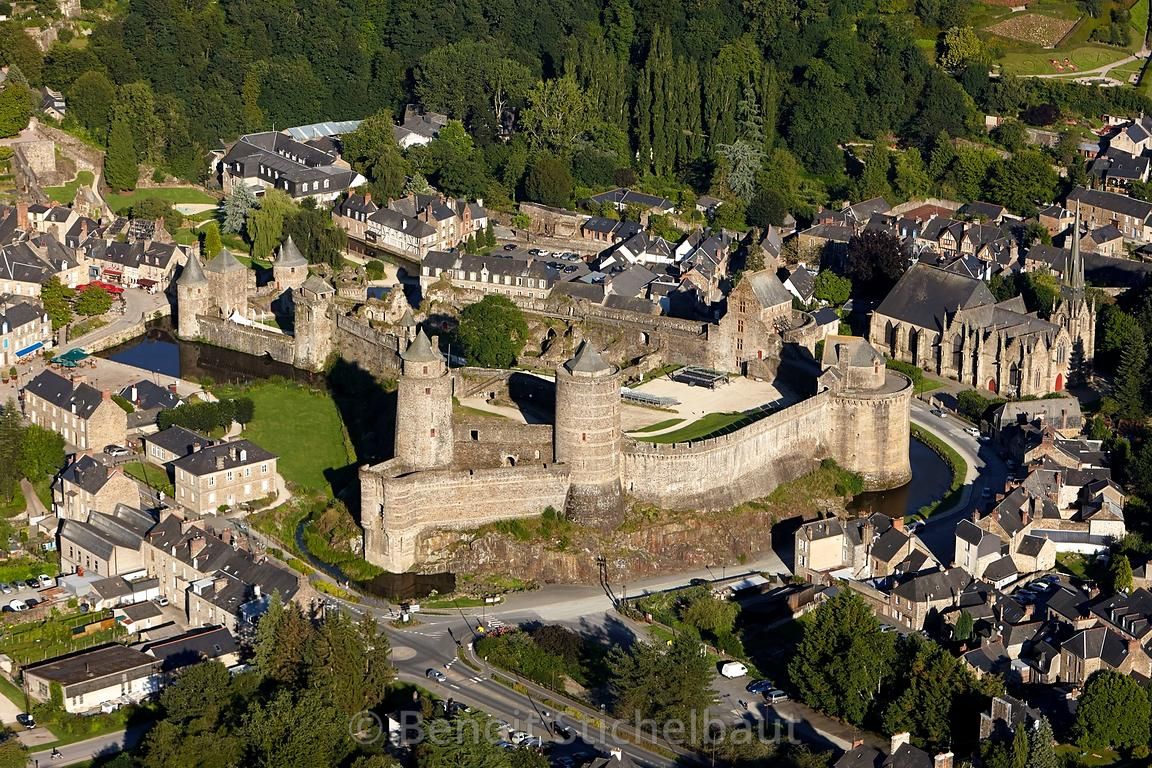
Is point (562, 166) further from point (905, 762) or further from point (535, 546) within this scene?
point (905, 762)

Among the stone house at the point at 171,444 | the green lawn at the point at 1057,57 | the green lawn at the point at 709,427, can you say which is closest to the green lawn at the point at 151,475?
the stone house at the point at 171,444

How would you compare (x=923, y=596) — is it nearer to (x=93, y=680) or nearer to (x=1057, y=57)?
(x=93, y=680)

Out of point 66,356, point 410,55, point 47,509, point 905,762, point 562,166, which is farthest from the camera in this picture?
point 410,55

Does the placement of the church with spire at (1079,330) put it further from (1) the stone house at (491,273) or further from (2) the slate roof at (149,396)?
(2) the slate roof at (149,396)

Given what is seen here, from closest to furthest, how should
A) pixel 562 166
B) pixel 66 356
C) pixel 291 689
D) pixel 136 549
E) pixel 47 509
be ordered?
pixel 291 689 → pixel 136 549 → pixel 47 509 → pixel 66 356 → pixel 562 166

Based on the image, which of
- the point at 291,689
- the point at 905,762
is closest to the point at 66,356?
the point at 291,689

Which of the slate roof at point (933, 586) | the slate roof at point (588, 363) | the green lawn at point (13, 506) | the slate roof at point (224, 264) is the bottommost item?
the slate roof at point (933, 586)
